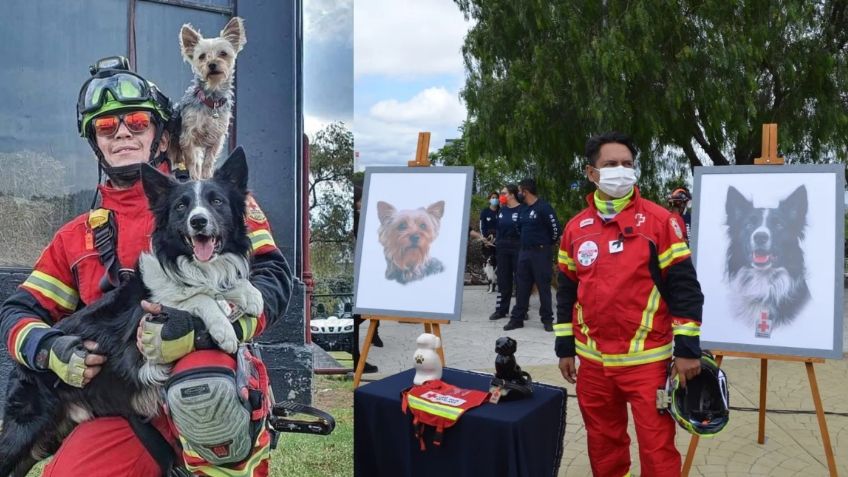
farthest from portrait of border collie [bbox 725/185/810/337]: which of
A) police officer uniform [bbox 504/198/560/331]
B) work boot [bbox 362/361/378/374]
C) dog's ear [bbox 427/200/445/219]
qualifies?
police officer uniform [bbox 504/198/560/331]

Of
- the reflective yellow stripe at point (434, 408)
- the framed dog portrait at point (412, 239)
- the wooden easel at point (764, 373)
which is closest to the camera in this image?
the reflective yellow stripe at point (434, 408)

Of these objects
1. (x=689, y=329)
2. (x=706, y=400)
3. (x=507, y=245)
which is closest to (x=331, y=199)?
(x=689, y=329)

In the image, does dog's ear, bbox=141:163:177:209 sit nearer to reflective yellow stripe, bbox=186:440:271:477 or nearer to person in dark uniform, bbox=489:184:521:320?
reflective yellow stripe, bbox=186:440:271:477

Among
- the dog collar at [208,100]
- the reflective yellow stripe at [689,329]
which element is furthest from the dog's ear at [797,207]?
the dog collar at [208,100]

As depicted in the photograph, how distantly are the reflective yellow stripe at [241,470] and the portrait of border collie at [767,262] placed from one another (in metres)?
2.31

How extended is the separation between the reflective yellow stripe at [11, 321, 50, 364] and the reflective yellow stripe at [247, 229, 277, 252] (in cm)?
57

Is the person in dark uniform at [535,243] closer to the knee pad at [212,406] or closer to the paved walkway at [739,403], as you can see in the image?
the paved walkway at [739,403]

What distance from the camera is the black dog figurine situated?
98.2 inches

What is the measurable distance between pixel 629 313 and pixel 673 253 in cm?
27

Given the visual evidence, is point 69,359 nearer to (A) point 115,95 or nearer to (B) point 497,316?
(A) point 115,95

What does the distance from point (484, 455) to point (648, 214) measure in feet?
3.48

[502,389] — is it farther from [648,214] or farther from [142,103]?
[142,103]

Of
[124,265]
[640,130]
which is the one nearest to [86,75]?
[124,265]

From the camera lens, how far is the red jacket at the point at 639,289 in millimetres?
2486
